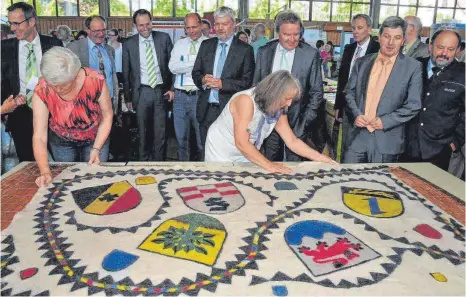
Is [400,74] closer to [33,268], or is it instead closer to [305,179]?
[305,179]

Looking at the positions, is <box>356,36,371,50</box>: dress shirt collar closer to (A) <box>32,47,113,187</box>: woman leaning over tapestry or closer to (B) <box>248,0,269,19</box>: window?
(A) <box>32,47,113,187</box>: woman leaning over tapestry

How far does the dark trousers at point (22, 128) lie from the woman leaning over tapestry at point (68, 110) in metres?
0.93

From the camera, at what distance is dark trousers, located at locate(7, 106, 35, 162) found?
3102 millimetres

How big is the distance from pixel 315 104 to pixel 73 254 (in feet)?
7.03

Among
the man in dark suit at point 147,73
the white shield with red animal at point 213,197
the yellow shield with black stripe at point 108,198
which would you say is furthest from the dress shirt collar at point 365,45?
the yellow shield with black stripe at point 108,198

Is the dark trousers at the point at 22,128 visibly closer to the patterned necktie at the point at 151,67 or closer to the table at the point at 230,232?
the patterned necktie at the point at 151,67

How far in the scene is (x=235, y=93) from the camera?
3117mm

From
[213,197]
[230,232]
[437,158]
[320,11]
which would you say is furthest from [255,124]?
[320,11]

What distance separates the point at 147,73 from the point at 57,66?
1.87 meters

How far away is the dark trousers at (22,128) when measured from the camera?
310 centimetres

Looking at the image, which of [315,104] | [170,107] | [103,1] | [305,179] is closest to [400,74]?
[315,104]

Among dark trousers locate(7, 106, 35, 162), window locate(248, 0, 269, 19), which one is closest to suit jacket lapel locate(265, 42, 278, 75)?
dark trousers locate(7, 106, 35, 162)

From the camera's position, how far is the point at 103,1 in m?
16.2

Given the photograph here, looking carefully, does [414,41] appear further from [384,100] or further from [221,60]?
[221,60]
